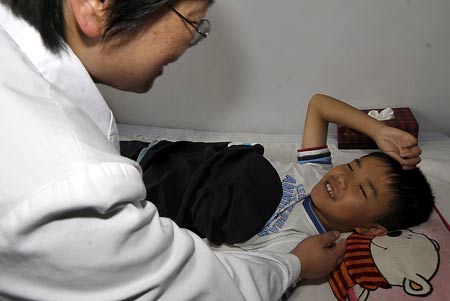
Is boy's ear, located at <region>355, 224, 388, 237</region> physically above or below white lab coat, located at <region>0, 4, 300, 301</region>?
below

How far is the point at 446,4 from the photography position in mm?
1438

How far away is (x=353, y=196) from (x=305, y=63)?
634 millimetres

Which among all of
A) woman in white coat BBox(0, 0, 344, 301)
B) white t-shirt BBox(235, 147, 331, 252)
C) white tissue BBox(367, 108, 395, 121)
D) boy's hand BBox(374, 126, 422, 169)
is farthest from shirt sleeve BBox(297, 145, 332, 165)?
woman in white coat BBox(0, 0, 344, 301)

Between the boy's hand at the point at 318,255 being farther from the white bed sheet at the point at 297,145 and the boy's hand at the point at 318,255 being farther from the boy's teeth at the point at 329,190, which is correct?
the white bed sheet at the point at 297,145

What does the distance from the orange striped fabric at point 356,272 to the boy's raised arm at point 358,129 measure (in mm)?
277

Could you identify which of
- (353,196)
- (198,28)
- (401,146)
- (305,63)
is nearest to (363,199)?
(353,196)

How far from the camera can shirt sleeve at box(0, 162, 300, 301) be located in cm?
48

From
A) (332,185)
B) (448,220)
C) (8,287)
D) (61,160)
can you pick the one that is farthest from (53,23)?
(448,220)

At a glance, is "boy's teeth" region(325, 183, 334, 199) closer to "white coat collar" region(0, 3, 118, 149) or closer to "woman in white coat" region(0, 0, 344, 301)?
"woman in white coat" region(0, 0, 344, 301)

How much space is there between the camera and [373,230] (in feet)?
4.25

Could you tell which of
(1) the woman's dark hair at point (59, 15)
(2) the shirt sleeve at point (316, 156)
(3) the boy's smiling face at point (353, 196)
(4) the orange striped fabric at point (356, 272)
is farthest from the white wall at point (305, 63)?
(1) the woman's dark hair at point (59, 15)

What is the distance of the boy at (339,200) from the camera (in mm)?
1231

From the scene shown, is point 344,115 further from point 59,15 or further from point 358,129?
point 59,15

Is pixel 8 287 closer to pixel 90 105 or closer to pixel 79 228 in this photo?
pixel 79 228
